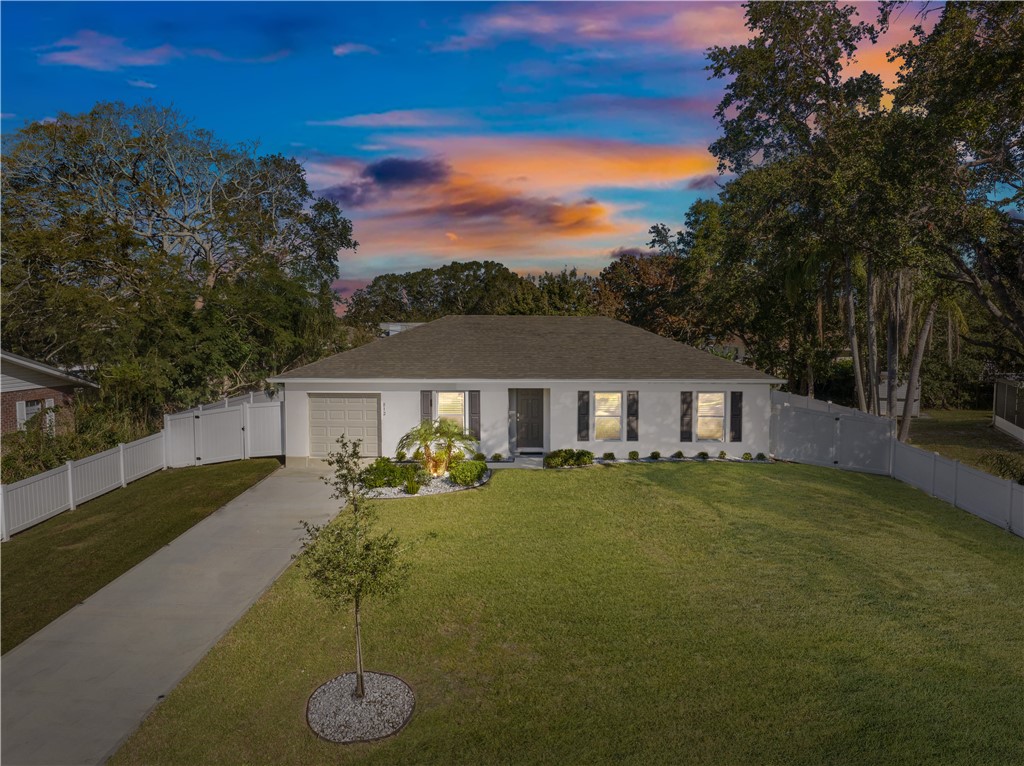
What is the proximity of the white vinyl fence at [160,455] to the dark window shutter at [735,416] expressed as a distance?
14.8 meters

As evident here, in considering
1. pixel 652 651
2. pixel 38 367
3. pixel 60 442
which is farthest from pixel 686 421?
pixel 38 367

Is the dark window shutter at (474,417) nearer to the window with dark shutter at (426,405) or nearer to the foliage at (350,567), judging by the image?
the window with dark shutter at (426,405)

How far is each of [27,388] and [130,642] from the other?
20.5m

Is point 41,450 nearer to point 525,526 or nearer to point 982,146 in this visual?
point 525,526

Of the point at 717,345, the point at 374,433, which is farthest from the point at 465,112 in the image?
the point at 717,345

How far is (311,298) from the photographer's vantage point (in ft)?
119

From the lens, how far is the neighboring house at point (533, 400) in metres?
19.1

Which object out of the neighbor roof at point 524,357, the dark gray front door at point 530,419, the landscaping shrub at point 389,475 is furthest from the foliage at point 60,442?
the dark gray front door at point 530,419

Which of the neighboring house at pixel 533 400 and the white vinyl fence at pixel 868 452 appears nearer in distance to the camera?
the white vinyl fence at pixel 868 452

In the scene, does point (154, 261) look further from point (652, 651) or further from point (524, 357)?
point (652, 651)

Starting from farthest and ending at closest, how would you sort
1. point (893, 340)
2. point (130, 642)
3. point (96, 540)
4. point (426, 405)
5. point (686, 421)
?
point (893, 340)
point (686, 421)
point (426, 405)
point (96, 540)
point (130, 642)

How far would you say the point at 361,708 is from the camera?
6652 mm

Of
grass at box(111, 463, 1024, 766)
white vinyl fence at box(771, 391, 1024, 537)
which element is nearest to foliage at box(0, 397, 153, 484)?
grass at box(111, 463, 1024, 766)

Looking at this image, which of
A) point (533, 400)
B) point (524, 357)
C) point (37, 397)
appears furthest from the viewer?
point (37, 397)
